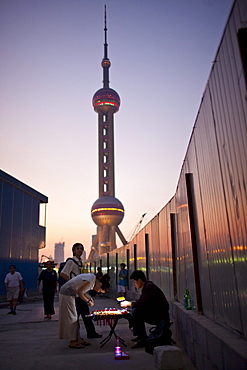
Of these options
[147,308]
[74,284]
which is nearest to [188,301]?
[147,308]

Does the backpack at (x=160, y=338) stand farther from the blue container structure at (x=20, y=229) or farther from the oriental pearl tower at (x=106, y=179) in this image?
the oriental pearl tower at (x=106, y=179)

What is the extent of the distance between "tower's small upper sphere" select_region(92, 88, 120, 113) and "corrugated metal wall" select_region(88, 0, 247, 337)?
94.6 meters

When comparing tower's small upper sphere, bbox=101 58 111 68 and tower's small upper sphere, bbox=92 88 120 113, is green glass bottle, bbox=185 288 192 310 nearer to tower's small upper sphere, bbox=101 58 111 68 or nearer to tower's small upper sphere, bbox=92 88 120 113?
tower's small upper sphere, bbox=92 88 120 113

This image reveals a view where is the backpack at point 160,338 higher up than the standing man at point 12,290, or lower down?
lower down

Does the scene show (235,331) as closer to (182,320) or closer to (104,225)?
(182,320)

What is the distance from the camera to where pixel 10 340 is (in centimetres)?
630

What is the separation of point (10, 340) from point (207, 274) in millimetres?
3984

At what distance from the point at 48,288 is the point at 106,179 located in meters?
83.0

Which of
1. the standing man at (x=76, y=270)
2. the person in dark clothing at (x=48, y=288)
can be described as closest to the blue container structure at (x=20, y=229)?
the person in dark clothing at (x=48, y=288)

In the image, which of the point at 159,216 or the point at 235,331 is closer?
the point at 235,331

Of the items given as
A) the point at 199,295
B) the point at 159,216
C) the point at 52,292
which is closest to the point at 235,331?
the point at 199,295

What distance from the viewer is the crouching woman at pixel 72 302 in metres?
5.42

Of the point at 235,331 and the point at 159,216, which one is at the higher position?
the point at 159,216

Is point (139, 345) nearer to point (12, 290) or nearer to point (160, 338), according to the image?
point (160, 338)
